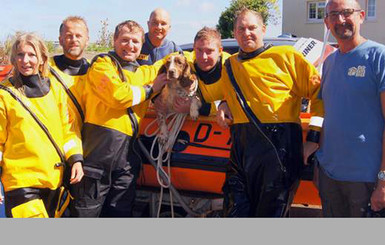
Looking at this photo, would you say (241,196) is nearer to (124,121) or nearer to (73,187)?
(124,121)

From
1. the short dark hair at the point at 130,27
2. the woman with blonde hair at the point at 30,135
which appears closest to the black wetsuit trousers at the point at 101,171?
the woman with blonde hair at the point at 30,135

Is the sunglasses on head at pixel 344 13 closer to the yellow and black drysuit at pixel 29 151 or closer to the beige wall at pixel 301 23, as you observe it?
the yellow and black drysuit at pixel 29 151

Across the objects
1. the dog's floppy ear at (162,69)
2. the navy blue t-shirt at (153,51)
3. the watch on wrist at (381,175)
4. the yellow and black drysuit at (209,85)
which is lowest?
the watch on wrist at (381,175)

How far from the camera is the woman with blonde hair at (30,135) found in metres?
2.93

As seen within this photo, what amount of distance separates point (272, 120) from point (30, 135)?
5.22ft

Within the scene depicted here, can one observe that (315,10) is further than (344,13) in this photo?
Yes

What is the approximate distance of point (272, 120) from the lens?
3047 millimetres

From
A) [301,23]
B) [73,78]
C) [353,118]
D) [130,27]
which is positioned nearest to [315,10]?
[301,23]

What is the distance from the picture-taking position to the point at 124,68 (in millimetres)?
3475

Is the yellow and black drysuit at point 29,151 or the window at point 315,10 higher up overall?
the window at point 315,10

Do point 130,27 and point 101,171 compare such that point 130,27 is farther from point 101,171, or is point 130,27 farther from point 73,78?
point 101,171

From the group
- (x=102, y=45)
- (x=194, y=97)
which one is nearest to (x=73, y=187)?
(x=194, y=97)

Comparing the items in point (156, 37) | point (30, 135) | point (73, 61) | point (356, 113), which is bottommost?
point (30, 135)

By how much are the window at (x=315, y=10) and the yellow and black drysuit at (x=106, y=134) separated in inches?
885
